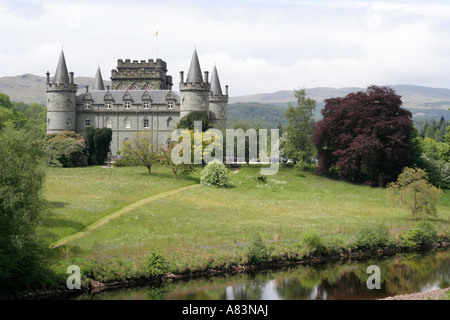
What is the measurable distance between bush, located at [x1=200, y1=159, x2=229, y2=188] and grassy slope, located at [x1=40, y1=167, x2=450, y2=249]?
1284 millimetres

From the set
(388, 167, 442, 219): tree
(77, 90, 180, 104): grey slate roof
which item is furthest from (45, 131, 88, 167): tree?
(388, 167, 442, 219): tree

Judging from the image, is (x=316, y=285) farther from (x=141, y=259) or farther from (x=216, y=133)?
(x=216, y=133)

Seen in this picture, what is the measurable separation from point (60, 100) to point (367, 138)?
39.6 meters

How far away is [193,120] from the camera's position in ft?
221

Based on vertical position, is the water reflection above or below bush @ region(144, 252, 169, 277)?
below

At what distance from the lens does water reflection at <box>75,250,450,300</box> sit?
90.4 feet

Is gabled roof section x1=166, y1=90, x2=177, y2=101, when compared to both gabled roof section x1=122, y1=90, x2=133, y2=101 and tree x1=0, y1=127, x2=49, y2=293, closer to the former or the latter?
gabled roof section x1=122, y1=90, x2=133, y2=101

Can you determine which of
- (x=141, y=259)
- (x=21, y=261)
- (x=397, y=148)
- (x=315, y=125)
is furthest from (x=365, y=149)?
(x=21, y=261)

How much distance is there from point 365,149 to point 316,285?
3071 cm

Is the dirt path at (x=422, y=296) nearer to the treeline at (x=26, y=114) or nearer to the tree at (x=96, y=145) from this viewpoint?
the tree at (x=96, y=145)

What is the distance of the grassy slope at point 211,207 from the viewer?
36281 mm

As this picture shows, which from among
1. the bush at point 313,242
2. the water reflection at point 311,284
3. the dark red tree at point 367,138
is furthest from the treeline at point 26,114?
the water reflection at point 311,284

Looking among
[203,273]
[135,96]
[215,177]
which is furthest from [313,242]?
[135,96]

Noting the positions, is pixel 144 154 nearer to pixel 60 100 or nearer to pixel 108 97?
pixel 108 97
